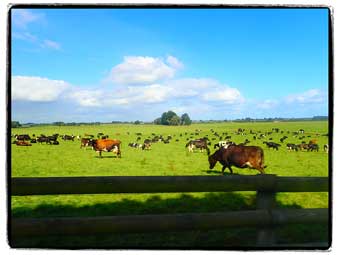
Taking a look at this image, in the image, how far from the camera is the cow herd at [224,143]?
829cm

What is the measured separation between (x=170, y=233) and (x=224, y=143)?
8.66 metres

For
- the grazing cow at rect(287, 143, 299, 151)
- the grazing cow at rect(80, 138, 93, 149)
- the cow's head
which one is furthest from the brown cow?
the grazing cow at rect(287, 143, 299, 151)

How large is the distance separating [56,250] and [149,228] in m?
0.80

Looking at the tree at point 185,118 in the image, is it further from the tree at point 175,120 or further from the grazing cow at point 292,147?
the grazing cow at point 292,147

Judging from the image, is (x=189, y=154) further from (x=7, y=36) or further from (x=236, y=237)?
(x=7, y=36)

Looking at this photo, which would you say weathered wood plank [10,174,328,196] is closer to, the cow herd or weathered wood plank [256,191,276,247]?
weathered wood plank [256,191,276,247]

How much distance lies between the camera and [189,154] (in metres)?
13.5

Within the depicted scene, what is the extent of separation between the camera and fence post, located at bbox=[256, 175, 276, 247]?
129 inches

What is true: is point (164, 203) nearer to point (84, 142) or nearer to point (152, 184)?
point (152, 184)

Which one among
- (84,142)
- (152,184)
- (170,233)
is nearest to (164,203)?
(170,233)

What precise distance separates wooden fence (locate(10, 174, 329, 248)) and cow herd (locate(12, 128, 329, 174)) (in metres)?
0.63

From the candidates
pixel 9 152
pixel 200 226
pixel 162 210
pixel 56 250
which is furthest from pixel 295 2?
pixel 162 210

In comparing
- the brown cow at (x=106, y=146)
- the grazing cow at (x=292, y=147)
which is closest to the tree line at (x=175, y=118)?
the grazing cow at (x=292, y=147)

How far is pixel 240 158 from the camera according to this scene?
851cm
